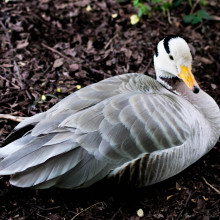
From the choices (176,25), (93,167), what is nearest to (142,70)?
(176,25)

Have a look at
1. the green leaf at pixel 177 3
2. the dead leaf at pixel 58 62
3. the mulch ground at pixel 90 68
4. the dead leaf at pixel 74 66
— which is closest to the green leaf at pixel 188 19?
the mulch ground at pixel 90 68

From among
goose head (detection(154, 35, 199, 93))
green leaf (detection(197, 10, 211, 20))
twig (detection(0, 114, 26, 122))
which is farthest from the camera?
green leaf (detection(197, 10, 211, 20))

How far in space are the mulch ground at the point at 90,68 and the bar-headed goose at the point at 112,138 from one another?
0.26 meters

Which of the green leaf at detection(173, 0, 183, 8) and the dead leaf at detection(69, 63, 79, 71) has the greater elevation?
the green leaf at detection(173, 0, 183, 8)

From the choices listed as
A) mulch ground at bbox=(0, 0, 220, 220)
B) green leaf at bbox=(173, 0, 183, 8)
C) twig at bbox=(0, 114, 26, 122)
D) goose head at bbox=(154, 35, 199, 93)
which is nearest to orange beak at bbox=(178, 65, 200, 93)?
goose head at bbox=(154, 35, 199, 93)

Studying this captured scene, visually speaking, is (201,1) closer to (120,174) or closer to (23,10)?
(23,10)

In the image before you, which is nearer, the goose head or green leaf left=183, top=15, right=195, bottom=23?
the goose head

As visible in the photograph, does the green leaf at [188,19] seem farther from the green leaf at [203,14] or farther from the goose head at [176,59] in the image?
the goose head at [176,59]

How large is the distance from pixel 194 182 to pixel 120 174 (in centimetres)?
82

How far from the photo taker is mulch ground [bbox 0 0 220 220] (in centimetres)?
310

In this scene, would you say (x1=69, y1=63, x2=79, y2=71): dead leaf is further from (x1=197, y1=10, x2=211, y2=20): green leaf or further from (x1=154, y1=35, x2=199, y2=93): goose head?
(x1=197, y1=10, x2=211, y2=20): green leaf

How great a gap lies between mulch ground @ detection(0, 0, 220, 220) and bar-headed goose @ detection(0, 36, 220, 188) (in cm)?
26

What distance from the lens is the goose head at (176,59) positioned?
3076 millimetres

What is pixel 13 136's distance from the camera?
10.5 ft
